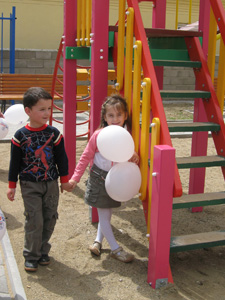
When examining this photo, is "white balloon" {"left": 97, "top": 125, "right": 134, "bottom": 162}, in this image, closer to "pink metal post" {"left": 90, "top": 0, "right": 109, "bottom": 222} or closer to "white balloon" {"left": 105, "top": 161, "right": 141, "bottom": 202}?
"white balloon" {"left": 105, "top": 161, "right": 141, "bottom": 202}

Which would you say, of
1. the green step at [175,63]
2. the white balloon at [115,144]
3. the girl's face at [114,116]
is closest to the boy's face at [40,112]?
the white balloon at [115,144]

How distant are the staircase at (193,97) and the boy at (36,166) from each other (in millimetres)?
943

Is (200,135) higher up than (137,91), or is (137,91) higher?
(137,91)

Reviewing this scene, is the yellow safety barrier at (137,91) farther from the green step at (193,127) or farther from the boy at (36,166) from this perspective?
the boy at (36,166)

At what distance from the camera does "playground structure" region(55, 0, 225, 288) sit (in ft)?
10.0

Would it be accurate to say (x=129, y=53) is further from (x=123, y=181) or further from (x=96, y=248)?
(x=96, y=248)

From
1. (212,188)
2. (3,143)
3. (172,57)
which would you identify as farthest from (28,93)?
(3,143)

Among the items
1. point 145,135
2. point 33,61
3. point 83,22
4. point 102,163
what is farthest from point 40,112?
point 33,61

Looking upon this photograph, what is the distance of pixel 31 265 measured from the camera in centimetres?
337

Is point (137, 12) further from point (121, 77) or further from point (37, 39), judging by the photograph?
point (37, 39)

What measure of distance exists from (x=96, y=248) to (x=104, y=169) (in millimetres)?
679

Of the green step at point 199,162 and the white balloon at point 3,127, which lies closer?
the green step at point 199,162

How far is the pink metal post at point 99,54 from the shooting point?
13.1 ft

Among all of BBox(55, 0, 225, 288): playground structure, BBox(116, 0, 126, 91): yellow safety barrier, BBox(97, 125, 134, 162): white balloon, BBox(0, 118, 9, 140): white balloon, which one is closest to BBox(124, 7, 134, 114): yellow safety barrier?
BBox(55, 0, 225, 288): playground structure
